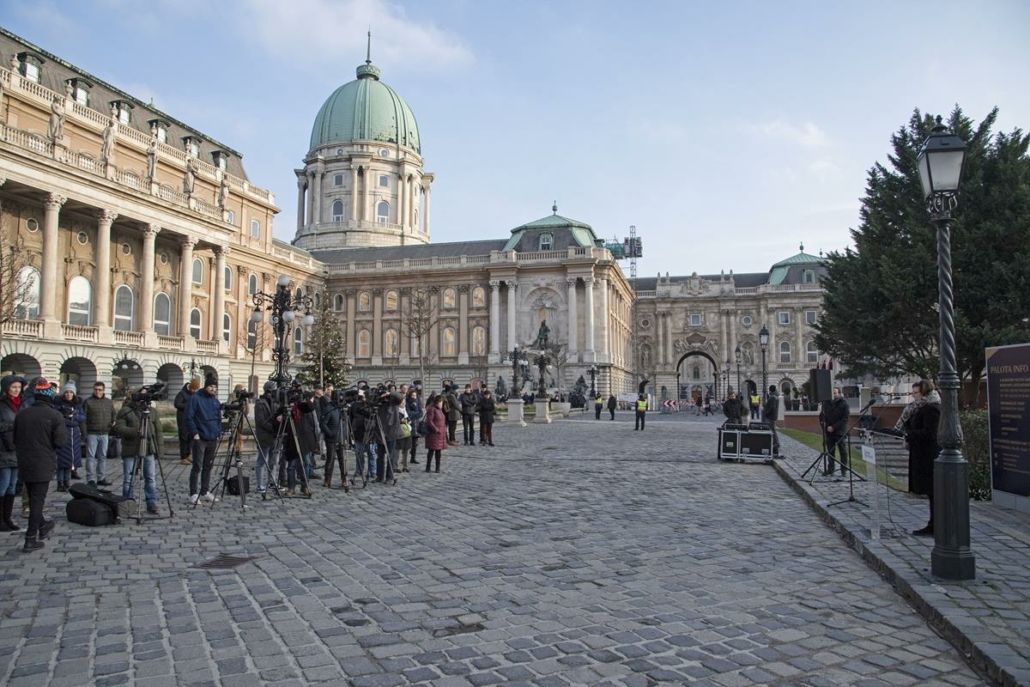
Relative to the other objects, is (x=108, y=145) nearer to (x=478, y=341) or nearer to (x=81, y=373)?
(x=81, y=373)

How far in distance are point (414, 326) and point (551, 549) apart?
59.9m

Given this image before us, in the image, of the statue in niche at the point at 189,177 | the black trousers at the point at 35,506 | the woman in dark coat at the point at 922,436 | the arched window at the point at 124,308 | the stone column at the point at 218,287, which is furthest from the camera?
the stone column at the point at 218,287

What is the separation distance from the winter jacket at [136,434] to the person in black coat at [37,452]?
1.63 meters

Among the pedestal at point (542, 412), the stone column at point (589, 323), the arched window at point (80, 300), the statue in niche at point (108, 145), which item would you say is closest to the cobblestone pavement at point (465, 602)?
the pedestal at point (542, 412)

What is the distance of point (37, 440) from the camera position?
814cm

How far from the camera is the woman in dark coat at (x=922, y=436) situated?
8.81 m

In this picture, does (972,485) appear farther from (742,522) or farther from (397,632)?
(397,632)

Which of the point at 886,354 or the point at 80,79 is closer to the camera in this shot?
the point at 886,354

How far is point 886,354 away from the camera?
2894 cm

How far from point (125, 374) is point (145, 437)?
114 feet

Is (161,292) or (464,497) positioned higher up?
(161,292)

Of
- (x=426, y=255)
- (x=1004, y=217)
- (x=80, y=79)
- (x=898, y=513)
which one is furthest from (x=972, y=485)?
(x=426, y=255)

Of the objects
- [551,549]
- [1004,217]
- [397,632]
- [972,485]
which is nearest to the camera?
[397,632]

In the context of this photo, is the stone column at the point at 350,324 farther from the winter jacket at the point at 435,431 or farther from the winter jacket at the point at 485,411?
the winter jacket at the point at 435,431
